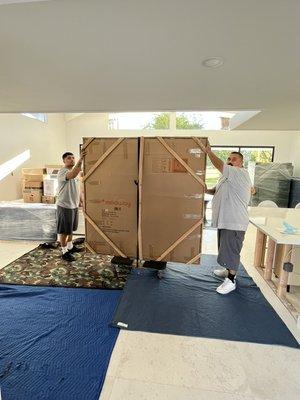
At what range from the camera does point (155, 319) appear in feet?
7.61

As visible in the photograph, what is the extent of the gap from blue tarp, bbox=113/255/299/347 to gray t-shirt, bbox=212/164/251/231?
81cm

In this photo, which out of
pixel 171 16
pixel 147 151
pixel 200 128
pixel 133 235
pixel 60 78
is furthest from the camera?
pixel 200 128

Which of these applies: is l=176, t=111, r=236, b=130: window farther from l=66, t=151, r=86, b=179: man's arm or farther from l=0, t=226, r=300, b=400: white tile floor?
l=0, t=226, r=300, b=400: white tile floor

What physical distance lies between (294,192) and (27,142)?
269 inches

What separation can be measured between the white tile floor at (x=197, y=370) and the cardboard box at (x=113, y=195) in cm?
107

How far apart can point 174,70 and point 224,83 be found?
579 mm

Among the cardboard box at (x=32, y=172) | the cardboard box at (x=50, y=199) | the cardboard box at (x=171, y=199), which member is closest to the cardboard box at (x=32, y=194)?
the cardboard box at (x=50, y=199)

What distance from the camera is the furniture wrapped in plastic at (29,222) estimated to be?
4367 millimetres

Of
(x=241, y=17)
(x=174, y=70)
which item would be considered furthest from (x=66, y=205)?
(x=241, y=17)

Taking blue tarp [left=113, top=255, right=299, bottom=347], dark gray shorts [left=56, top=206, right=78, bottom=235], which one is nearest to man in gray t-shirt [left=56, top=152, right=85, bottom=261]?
dark gray shorts [left=56, top=206, right=78, bottom=235]

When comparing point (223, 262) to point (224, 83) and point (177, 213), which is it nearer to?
point (177, 213)

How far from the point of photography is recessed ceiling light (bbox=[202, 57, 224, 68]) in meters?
1.71

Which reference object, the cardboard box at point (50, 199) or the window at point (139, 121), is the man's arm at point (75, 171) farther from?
the window at point (139, 121)

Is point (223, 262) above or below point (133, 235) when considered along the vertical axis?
below
